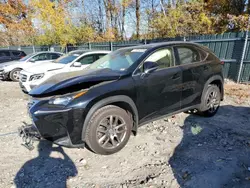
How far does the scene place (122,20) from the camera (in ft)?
58.1

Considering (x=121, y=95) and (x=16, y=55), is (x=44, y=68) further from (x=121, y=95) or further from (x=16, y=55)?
(x=16, y=55)

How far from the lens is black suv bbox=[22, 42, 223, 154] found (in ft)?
A: 8.56

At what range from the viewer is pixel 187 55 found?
3840 millimetres

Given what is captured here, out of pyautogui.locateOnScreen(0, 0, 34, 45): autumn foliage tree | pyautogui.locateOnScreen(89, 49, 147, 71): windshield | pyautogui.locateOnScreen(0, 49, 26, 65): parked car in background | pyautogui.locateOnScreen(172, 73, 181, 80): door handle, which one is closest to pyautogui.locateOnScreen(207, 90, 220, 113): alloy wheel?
pyautogui.locateOnScreen(172, 73, 181, 80): door handle

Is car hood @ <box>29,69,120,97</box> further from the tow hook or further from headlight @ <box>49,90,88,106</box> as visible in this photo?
the tow hook

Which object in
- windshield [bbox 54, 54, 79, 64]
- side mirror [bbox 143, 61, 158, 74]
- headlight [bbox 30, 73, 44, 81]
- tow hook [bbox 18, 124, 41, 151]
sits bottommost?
tow hook [bbox 18, 124, 41, 151]

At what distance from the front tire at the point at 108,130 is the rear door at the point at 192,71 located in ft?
4.54

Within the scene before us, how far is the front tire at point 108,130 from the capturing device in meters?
2.72

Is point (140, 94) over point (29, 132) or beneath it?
over

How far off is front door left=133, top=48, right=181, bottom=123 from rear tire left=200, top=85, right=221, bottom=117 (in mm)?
779

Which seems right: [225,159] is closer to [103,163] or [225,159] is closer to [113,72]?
[103,163]

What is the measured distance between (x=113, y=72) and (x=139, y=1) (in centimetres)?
1500

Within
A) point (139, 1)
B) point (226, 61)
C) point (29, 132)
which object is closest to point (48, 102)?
point (29, 132)

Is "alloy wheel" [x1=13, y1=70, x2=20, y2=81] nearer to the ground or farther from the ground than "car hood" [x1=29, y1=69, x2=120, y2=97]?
nearer to the ground
